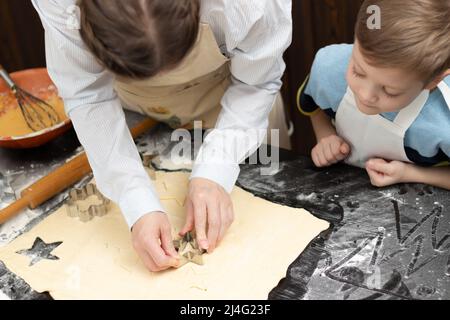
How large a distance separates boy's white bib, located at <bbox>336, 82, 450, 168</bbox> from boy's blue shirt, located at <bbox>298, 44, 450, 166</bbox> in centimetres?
1

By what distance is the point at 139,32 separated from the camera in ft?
2.31

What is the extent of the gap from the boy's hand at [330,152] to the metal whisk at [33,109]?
563 mm

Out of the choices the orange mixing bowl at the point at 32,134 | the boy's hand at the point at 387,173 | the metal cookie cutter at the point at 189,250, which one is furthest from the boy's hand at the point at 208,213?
the orange mixing bowl at the point at 32,134

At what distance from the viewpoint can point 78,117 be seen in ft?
3.22

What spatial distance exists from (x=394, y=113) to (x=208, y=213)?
352 millimetres

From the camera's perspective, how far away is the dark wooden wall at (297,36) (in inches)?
63.0

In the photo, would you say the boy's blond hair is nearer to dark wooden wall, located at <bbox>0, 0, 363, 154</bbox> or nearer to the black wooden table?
the black wooden table

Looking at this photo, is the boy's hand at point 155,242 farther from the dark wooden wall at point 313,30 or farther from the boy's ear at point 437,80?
the dark wooden wall at point 313,30

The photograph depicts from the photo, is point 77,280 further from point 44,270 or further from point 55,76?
point 55,76

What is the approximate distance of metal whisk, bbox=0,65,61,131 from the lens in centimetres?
128

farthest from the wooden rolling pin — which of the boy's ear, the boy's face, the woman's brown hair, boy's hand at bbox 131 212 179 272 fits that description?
the boy's ear

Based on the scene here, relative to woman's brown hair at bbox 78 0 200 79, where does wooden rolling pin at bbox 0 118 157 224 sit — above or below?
below

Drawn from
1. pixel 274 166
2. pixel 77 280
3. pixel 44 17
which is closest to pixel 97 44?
pixel 44 17

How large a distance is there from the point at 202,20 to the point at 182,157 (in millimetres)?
344
